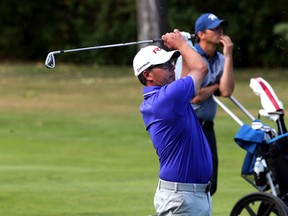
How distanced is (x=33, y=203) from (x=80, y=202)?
1.66 feet

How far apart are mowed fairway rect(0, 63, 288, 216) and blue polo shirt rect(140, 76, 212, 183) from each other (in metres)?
4.11

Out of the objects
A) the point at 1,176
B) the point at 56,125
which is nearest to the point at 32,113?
the point at 56,125

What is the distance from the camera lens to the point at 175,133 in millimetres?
6922

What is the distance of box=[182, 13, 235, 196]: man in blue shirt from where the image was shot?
33.3 ft

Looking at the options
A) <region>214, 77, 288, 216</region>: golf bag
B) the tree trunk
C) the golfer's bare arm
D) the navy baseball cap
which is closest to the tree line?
the tree trunk

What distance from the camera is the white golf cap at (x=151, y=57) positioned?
6.97 m

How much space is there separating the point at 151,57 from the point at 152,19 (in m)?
22.7

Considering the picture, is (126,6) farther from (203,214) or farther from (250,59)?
(203,214)

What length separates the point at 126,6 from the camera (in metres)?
42.6

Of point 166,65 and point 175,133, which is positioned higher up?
point 166,65

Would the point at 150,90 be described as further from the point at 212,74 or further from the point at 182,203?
the point at 212,74

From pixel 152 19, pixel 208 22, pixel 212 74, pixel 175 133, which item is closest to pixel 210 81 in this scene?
pixel 212 74

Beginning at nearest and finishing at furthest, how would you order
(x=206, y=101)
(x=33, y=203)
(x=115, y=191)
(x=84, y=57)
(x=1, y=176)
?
(x=206, y=101), (x=33, y=203), (x=115, y=191), (x=1, y=176), (x=84, y=57)

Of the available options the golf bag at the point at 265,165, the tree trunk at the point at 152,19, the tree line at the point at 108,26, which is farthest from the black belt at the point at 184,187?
the tree line at the point at 108,26
